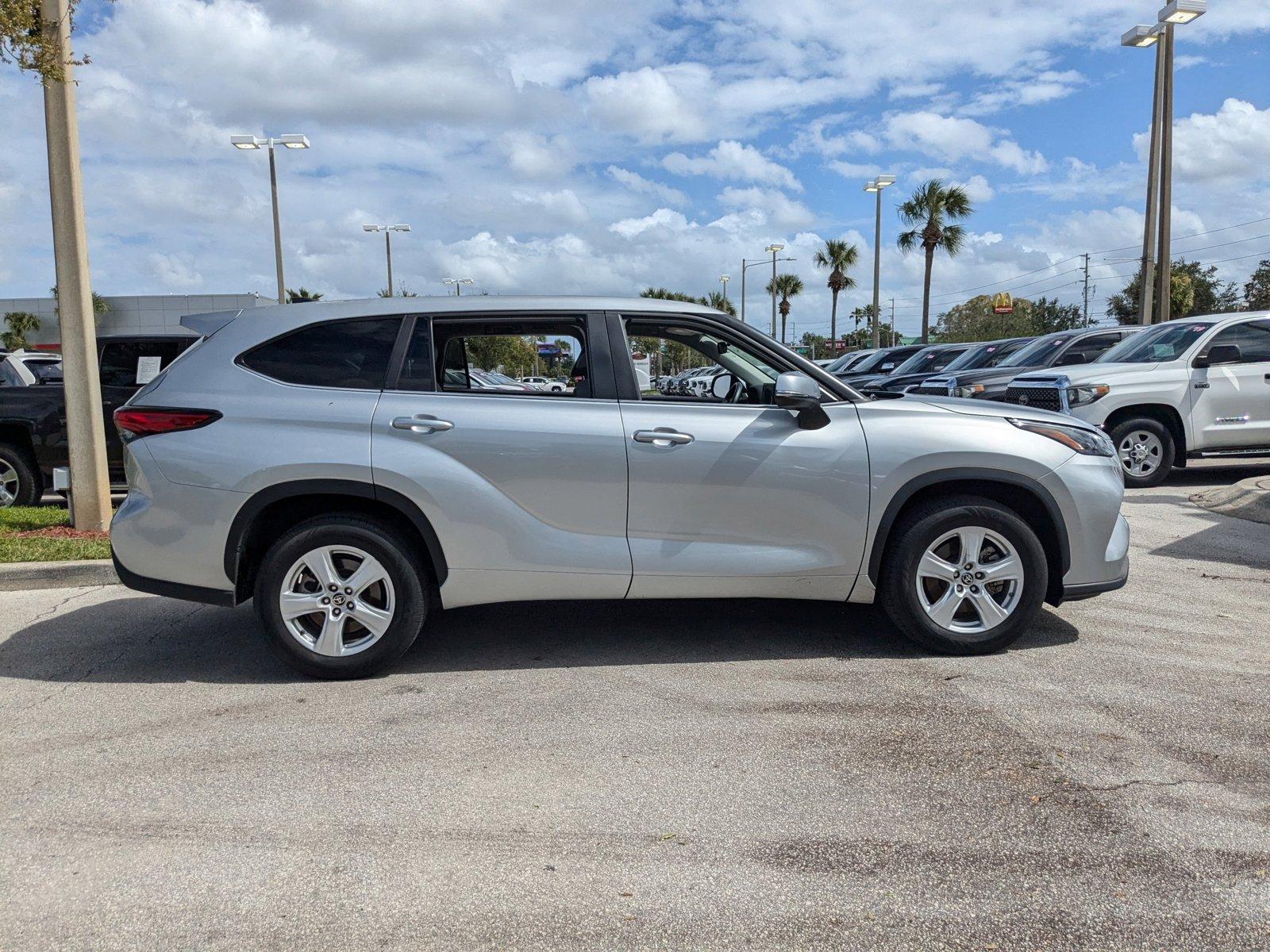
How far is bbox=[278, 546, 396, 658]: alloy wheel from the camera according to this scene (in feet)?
14.8

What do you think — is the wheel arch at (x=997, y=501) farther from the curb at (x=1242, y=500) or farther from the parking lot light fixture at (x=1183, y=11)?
the parking lot light fixture at (x=1183, y=11)

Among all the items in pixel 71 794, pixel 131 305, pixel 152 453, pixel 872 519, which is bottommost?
pixel 71 794

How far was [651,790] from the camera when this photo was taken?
11.2 feet

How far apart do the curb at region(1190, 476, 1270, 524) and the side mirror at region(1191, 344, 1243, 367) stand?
1284 mm

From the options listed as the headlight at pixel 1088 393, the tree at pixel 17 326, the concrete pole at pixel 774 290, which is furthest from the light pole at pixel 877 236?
the tree at pixel 17 326

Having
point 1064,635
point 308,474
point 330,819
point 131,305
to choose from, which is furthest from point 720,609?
point 131,305

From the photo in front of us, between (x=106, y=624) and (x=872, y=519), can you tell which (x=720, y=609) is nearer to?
(x=872, y=519)

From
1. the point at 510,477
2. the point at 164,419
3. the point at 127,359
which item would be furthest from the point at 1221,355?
the point at 127,359

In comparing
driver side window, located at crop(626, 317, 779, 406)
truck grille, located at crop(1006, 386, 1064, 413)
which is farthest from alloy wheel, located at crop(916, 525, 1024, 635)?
truck grille, located at crop(1006, 386, 1064, 413)

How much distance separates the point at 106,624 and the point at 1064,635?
17.8ft

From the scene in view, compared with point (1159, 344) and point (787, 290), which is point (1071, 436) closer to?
point (1159, 344)

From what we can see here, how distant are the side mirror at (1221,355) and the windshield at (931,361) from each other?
8.76m

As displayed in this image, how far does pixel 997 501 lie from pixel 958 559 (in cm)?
37

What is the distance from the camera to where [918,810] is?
3215mm
